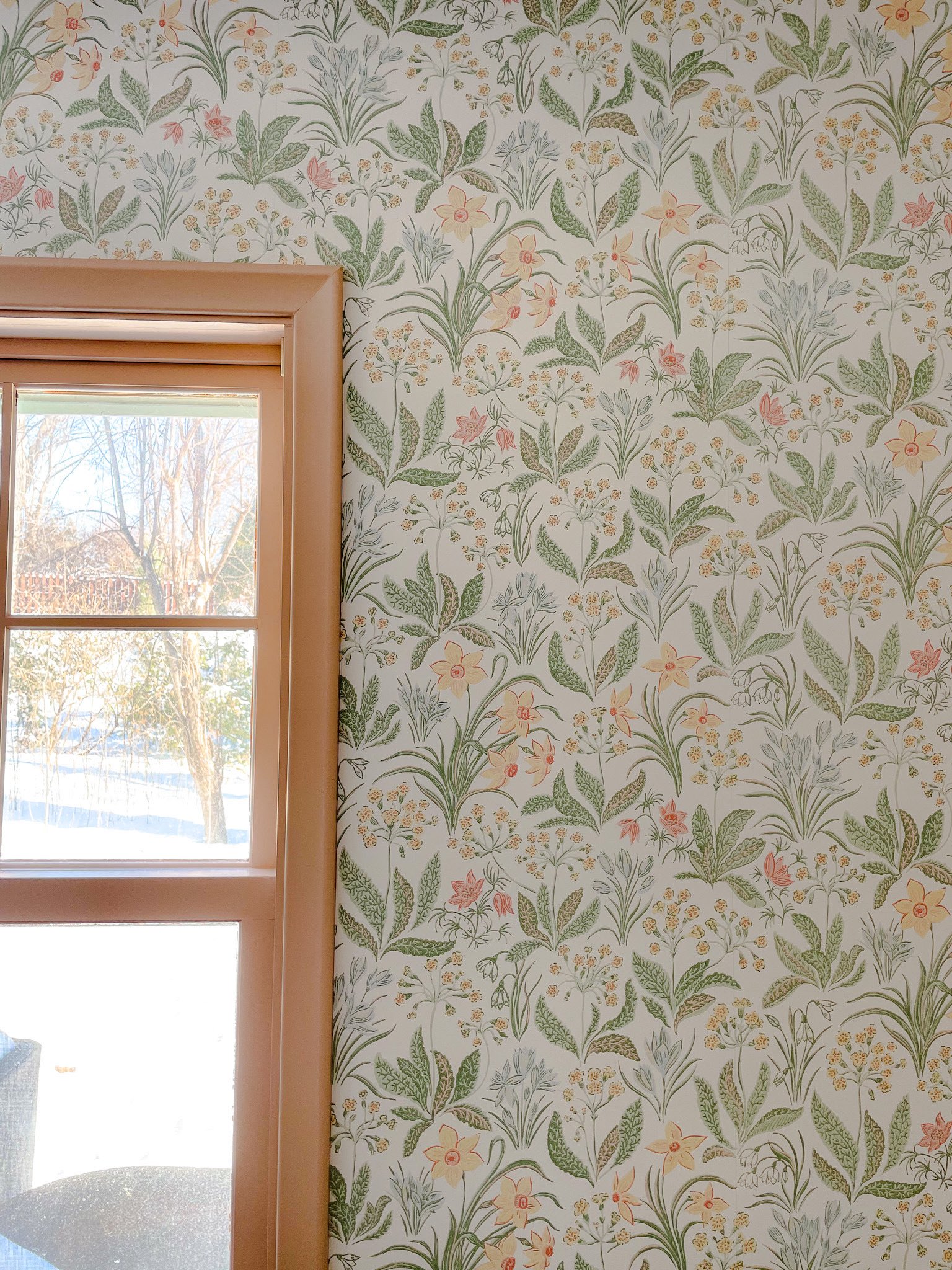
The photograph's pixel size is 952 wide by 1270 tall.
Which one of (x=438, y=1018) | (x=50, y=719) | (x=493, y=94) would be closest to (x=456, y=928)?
(x=438, y=1018)

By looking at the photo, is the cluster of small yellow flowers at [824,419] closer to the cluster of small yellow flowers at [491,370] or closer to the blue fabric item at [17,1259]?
the cluster of small yellow flowers at [491,370]

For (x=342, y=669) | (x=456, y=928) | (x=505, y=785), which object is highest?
(x=342, y=669)

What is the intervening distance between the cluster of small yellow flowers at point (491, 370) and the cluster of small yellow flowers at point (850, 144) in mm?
547

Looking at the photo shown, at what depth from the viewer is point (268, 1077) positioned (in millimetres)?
1174

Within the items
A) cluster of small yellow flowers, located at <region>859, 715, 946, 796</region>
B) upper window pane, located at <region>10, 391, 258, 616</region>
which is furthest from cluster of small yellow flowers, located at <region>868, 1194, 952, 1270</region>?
upper window pane, located at <region>10, 391, 258, 616</region>

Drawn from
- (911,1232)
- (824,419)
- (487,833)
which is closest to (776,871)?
(487,833)

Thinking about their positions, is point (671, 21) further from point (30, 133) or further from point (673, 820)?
point (673, 820)

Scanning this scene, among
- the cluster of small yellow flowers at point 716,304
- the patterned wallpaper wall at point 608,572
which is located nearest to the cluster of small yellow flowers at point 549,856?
the patterned wallpaper wall at point 608,572

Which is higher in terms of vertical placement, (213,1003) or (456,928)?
(456,928)

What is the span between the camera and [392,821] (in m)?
1.15

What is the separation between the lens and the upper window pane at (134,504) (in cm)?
124

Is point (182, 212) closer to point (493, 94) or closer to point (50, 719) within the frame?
point (493, 94)

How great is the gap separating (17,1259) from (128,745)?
688mm

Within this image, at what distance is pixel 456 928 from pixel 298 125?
3.67 feet
